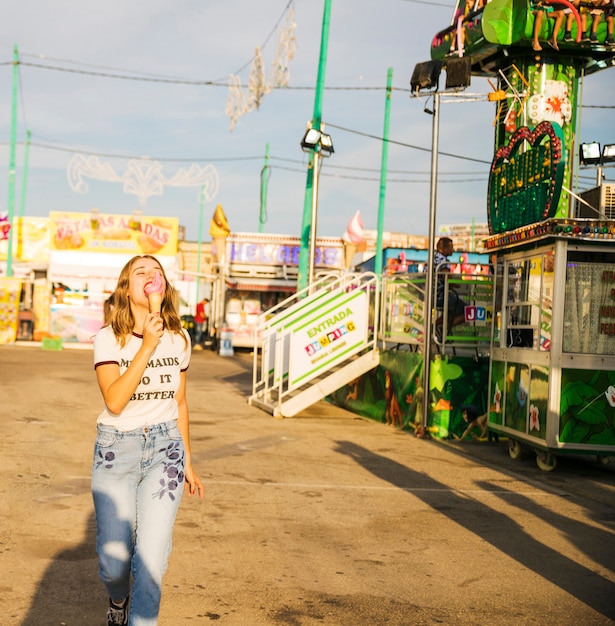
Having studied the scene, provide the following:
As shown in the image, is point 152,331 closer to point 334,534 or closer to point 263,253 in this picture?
point 334,534

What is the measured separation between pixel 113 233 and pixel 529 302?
31.9 meters

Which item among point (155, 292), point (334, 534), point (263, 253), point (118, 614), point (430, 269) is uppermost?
point (263, 253)


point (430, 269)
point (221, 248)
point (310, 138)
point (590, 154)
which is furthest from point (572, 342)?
point (221, 248)

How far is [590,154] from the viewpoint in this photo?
1633 cm

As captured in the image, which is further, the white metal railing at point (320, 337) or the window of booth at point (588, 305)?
the white metal railing at point (320, 337)

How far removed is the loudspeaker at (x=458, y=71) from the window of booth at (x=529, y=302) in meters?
2.89

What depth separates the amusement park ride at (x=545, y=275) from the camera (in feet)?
34.6

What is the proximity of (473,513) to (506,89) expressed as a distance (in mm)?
8983

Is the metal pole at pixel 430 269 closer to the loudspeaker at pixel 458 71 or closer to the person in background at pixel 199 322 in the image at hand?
the loudspeaker at pixel 458 71

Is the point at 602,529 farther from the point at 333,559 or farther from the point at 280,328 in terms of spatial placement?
the point at 280,328

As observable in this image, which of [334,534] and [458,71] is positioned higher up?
[458,71]

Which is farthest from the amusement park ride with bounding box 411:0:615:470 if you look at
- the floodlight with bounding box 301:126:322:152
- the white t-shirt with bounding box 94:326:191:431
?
the white t-shirt with bounding box 94:326:191:431

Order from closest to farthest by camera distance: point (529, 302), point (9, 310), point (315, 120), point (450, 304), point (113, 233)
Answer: point (529, 302)
point (450, 304)
point (315, 120)
point (9, 310)
point (113, 233)

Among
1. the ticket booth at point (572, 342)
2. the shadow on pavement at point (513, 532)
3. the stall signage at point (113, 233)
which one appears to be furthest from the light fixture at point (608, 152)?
the stall signage at point (113, 233)
